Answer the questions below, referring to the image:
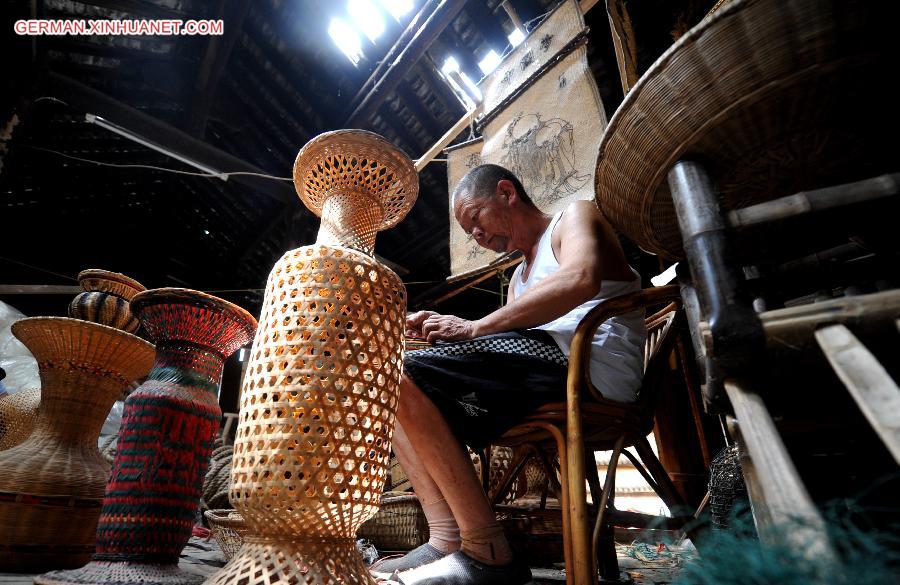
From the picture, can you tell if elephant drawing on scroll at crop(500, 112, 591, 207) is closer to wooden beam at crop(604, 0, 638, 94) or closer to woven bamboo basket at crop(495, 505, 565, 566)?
wooden beam at crop(604, 0, 638, 94)

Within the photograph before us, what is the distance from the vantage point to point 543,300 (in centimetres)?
122

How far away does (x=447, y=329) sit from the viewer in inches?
53.6

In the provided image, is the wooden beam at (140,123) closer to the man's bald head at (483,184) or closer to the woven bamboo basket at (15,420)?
the woven bamboo basket at (15,420)

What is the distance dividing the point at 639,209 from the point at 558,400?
0.57 m

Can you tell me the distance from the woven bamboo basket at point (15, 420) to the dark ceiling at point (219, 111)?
3.05m

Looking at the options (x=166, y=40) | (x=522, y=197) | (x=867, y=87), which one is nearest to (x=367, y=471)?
(x=867, y=87)

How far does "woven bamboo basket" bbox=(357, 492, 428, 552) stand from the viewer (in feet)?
7.34

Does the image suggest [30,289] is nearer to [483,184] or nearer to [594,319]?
[483,184]

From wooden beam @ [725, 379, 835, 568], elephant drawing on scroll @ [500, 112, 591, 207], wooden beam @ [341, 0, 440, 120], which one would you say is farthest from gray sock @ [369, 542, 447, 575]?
wooden beam @ [341, 0, 440, 120]

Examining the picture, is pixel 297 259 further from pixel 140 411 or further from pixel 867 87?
pixel 867 87

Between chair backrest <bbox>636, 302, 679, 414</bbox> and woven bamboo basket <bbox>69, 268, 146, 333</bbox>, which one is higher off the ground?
woven bamboo basket <bbox>69, 268, 146, 333</bbox>

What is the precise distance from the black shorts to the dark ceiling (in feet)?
8.39

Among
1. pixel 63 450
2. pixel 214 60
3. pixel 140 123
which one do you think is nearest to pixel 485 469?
pixel 63 450
